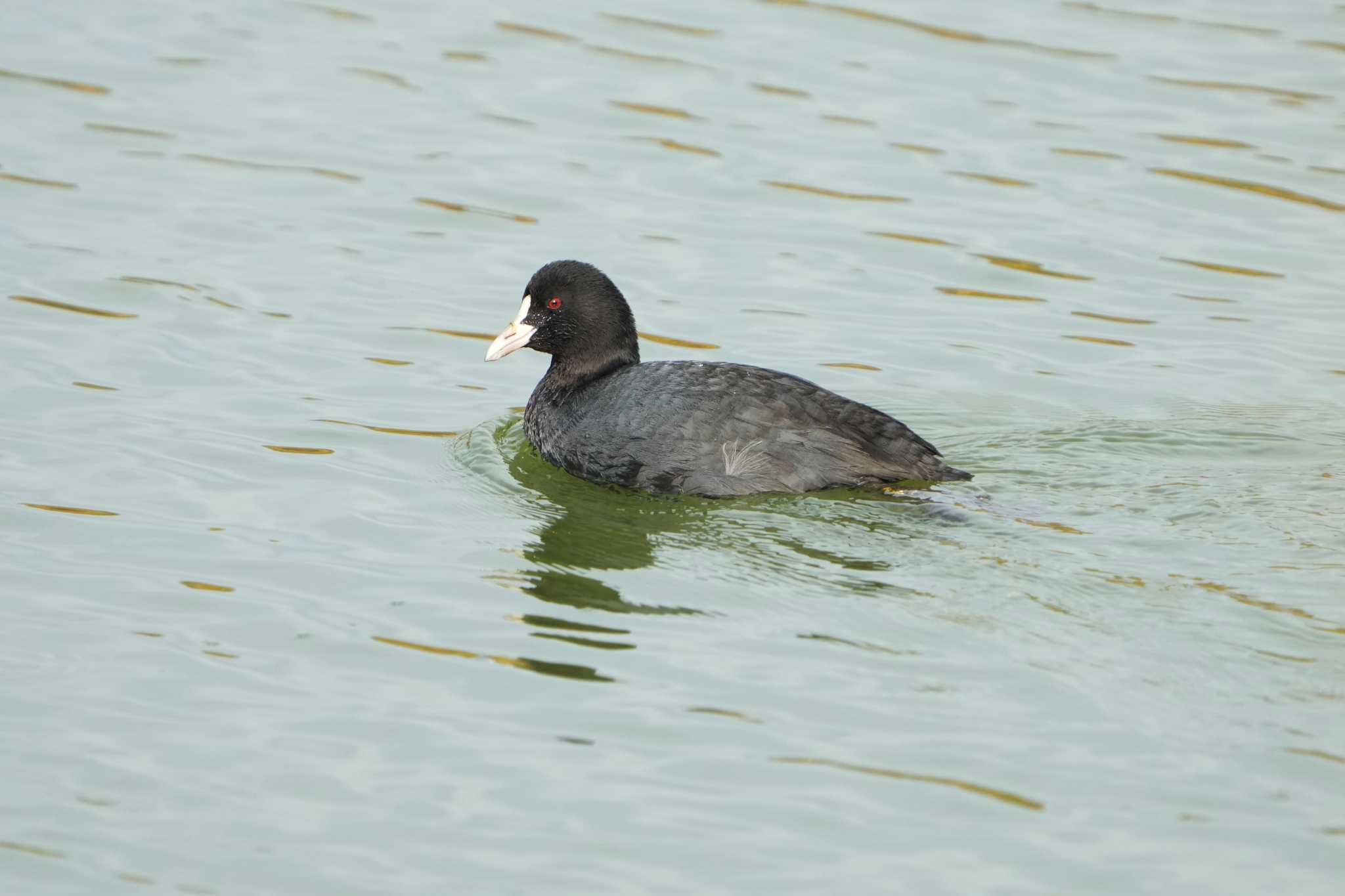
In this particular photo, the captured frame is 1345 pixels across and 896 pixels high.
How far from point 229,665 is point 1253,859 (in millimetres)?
3169

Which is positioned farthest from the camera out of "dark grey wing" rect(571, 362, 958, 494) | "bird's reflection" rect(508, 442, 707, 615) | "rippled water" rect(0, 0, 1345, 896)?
"dark grey wing" rect(571, 362, 958, 494)

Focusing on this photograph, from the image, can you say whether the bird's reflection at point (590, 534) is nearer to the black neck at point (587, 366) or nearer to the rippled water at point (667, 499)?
the rippled water at point (667, 499)

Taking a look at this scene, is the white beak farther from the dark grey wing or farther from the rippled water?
the dark grey wing

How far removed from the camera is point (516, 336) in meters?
8.35

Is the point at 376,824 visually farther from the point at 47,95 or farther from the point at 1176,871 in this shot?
the point at 47,95

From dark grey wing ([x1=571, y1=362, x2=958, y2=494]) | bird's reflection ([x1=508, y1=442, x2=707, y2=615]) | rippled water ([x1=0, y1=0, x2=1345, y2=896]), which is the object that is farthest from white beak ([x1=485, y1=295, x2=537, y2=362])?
dark grey wing ([x1=571, y1=362, x2=958, y2=494])

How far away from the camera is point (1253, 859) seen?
480cm

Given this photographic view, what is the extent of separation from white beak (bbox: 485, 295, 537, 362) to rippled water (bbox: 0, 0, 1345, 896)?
410 mm

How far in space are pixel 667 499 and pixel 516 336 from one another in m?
1.30

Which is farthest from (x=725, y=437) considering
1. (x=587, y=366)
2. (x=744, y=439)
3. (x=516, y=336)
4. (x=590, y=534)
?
(x=516, y=336)

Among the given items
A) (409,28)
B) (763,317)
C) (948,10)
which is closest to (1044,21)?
(948,10)

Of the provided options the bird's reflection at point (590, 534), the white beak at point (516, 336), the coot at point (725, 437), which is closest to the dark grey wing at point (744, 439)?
the coot at point (725, 437)

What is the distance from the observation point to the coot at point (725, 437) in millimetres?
7418

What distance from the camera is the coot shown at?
7.42m
